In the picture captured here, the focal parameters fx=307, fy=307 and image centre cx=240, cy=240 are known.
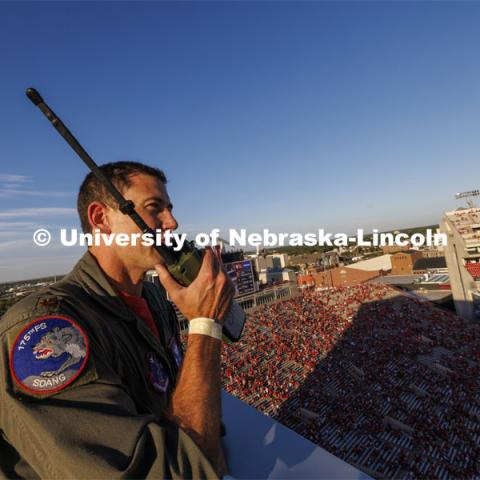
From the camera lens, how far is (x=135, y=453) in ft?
3.36

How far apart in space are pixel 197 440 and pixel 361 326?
2652cm

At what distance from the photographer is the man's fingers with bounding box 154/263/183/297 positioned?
5.29 ft

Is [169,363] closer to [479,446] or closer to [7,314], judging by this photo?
[7,314]

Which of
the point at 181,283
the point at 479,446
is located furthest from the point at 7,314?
the point at 479,446

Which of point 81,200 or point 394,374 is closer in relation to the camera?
point 81,200

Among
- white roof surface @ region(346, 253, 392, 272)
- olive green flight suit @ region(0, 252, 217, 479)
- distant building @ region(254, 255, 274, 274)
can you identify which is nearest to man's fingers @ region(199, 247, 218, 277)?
olive green flight suit @ region(0, 252, 217, 479)

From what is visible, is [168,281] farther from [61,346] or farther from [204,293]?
[61,346]

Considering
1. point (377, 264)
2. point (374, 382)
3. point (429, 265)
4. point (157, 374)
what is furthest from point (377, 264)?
point (157, 374)

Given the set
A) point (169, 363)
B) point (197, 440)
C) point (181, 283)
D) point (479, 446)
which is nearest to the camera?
point (197, 440)

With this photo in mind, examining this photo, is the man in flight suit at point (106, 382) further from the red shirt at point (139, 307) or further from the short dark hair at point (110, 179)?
the red shirt at point (139, 307)

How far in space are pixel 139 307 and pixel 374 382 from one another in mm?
18748

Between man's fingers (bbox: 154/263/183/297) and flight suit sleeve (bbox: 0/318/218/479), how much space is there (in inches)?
22.4

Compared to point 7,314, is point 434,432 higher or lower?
lower

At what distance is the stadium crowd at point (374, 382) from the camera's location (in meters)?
12.3
